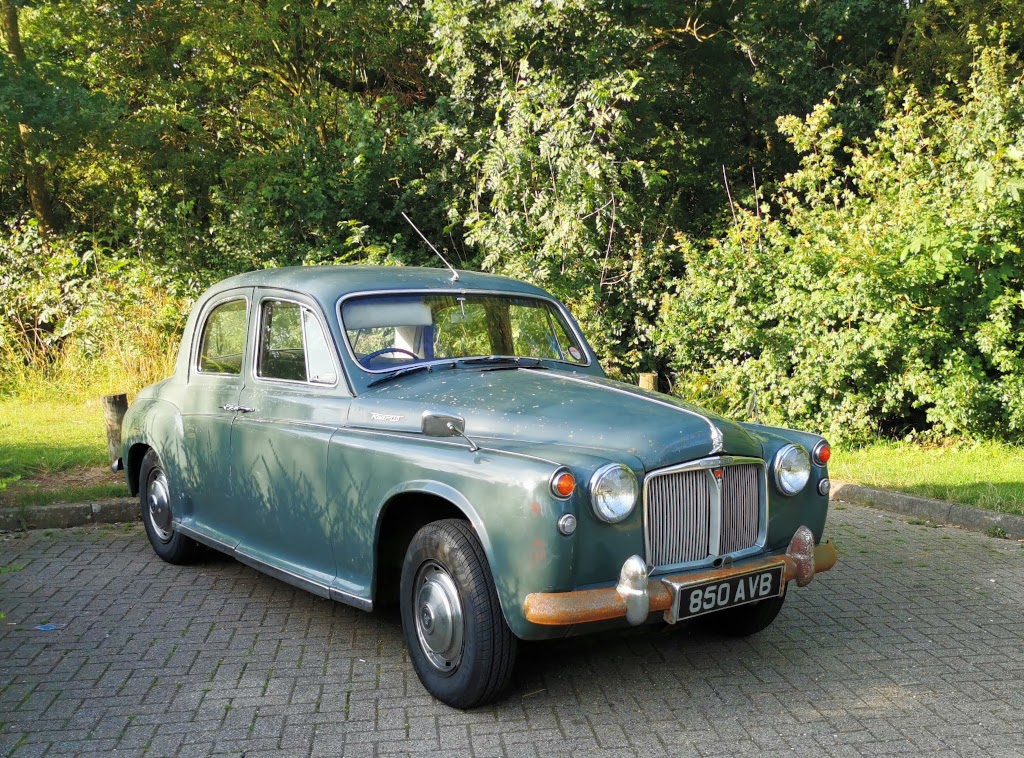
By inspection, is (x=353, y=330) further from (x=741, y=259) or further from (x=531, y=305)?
(x=741, y=259)

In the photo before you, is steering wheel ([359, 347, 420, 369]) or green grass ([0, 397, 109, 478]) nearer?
steering wheel ([359, 347, 420, 369])

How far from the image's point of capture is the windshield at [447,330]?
16.2ft

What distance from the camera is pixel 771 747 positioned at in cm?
360

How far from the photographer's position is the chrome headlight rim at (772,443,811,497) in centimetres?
436

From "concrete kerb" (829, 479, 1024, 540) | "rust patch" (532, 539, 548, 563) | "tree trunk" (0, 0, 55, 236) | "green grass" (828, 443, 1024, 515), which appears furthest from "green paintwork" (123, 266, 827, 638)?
"tree trunk" (0, 0, 55, 236)

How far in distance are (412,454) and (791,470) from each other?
1.75 metres

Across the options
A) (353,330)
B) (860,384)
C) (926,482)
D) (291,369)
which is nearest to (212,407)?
(291,369)

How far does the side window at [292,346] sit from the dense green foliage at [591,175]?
6149mm

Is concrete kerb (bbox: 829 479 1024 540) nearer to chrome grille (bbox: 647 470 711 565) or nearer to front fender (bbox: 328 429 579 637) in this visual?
chrome grille (bbox: 647 470 711 565)

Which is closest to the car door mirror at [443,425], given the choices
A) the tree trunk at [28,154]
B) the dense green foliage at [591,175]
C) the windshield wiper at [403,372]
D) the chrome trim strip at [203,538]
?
the windshield wiper at [403,372]

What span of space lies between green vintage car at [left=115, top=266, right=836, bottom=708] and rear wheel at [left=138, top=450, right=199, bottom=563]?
0.20 m

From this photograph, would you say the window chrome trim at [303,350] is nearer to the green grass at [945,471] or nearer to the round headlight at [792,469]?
the round headlight at [792,469]

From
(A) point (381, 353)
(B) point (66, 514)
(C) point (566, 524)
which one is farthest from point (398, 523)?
(B) point (66, 514)

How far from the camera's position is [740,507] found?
4.23 metres
